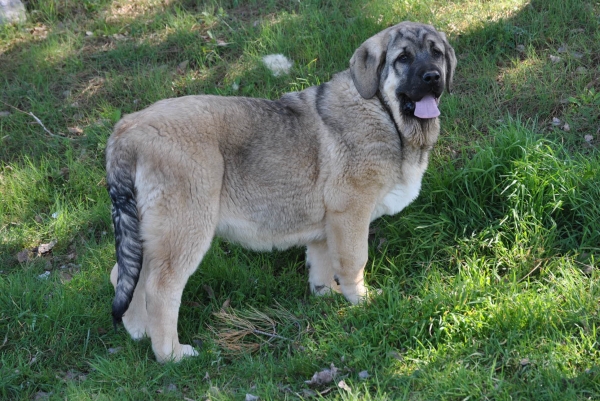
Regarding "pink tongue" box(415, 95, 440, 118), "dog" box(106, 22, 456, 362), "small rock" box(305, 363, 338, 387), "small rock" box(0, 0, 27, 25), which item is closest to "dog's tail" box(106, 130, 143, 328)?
"dog" box(106, 22, 456, 362)

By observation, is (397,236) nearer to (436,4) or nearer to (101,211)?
(101,211)

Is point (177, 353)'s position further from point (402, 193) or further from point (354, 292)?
point (402, 193)

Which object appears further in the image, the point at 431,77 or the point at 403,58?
the point at 403,58

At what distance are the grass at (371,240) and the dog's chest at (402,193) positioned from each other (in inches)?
18.1

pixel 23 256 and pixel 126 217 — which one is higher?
pixel 126 217

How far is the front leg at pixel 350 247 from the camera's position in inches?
196

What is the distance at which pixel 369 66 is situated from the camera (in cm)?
494

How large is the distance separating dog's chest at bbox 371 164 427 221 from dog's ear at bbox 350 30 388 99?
0.65m

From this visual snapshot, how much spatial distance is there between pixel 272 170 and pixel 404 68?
3.94 feet

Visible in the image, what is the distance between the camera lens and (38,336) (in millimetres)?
4980

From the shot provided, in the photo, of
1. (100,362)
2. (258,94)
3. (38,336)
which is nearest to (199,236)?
(100,362)

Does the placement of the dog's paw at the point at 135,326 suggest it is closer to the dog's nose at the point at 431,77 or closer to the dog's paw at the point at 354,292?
the dog's paw at the point at 354,292

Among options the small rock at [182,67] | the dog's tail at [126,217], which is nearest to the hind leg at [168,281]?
the dog's tail at [126,217]

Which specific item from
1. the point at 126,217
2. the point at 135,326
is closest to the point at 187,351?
the point at 135,326
